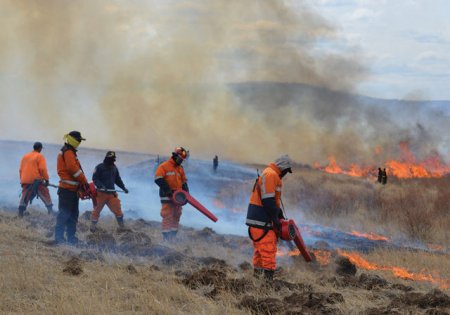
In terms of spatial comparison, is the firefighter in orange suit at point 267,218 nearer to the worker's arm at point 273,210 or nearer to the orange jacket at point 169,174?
the worker's arm at point 273,210

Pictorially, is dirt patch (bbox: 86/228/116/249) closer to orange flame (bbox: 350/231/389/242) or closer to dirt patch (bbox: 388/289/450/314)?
dirt patch (bbox: 388/289/450/314)

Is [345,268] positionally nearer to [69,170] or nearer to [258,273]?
[258,273]

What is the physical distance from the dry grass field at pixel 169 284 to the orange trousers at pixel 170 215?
0.59 m

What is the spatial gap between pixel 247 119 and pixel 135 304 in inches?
1914

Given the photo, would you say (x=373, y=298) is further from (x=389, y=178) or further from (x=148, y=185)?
(x=389, y=178)

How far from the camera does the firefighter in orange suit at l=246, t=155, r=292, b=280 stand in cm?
828

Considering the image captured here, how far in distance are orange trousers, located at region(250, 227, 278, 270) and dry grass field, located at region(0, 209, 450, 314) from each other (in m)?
0.25

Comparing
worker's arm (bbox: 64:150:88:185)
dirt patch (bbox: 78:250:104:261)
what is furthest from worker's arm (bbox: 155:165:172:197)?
dirt patch (bbox: 78:250:104:261)

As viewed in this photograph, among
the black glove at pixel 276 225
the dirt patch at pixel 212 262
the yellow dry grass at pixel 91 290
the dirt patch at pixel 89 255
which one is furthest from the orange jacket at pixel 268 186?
the dirt patch at pixel 89 255

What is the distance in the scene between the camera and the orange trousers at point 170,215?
12.3m

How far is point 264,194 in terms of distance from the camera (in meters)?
8.30

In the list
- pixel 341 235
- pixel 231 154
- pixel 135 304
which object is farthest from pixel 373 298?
pixel 231 154

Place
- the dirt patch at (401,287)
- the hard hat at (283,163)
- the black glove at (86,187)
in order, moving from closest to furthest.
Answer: the hard hat at (283,163)
the dirt patch at (401,287)
the black glove at (86,187)

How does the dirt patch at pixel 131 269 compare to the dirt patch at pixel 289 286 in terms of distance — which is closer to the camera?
the dirt patch at pixel 289 286
